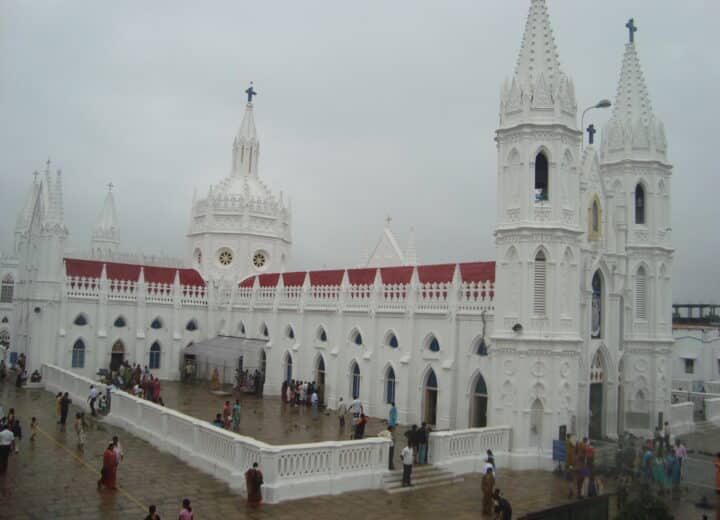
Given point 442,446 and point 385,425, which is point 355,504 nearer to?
point 442,446

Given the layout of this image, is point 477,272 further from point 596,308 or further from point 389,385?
point 389,385

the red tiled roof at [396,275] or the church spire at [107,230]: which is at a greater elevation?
the church spire at [107,230]

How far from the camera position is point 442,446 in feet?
67.5

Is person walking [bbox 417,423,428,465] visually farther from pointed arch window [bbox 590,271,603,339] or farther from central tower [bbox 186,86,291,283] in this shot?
central tower [bbox 186,86,291,283]

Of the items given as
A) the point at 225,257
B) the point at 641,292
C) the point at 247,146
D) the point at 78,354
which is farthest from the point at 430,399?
the point at 247,146

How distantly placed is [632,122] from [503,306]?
12549 mm

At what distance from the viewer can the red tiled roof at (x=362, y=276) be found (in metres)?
35.4

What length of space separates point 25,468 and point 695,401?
3391 cm

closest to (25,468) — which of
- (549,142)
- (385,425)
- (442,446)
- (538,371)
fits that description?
(442,446)

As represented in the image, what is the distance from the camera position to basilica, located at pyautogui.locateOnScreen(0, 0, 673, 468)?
2367 cm

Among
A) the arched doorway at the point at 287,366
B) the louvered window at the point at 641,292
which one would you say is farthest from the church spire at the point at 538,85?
the arched doorway at the point at 287,366

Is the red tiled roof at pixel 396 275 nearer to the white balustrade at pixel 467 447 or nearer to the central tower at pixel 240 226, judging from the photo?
the white balustrade at pixel 467 447

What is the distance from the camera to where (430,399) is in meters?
29.2

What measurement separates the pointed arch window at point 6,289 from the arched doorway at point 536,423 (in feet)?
240
